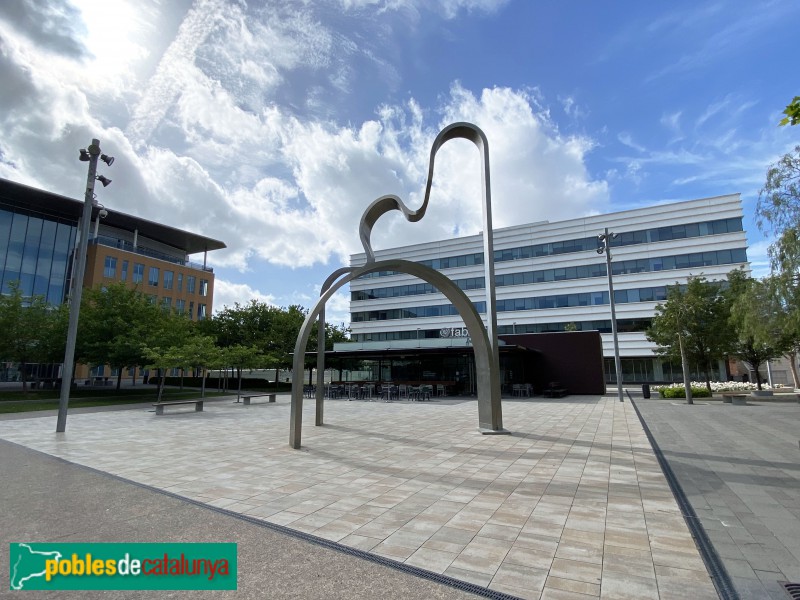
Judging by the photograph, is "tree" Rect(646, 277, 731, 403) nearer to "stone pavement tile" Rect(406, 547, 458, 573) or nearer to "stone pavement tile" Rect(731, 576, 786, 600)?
"stone pavement tile" Rect(731, 576, 786, 600)

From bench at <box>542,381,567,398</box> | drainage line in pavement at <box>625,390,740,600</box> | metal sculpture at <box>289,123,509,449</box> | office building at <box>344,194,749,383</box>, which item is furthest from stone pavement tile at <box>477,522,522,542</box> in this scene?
office building at <box>344,194,749,383</box>

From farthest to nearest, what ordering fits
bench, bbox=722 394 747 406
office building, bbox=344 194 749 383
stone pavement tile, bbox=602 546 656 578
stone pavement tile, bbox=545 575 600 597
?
office building, bbox=344 194 749 383 → bench, bbox=722 394 747 406 → stone pavement tile, bbox=602 546 656 578 → stone pavement tile, bbox=545 575 600 597

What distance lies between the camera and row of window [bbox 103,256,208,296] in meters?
50.5

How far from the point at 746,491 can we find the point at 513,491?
3.63 meters

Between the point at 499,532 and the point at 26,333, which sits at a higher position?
the point at 26,333

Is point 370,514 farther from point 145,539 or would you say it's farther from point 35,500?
point 35,500

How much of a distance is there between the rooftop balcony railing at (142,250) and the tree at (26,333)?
25.1 metres

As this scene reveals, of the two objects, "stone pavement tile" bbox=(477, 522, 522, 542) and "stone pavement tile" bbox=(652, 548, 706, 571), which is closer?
"stone pavement tile" bbox=(652, 548, 706, 571)

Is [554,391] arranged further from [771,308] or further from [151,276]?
[151,276]

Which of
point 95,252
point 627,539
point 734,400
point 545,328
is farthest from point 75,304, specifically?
point 545,328

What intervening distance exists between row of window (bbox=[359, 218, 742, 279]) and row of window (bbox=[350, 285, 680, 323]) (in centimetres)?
565

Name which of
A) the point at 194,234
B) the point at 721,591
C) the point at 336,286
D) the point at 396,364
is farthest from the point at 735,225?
the point at 194,234
